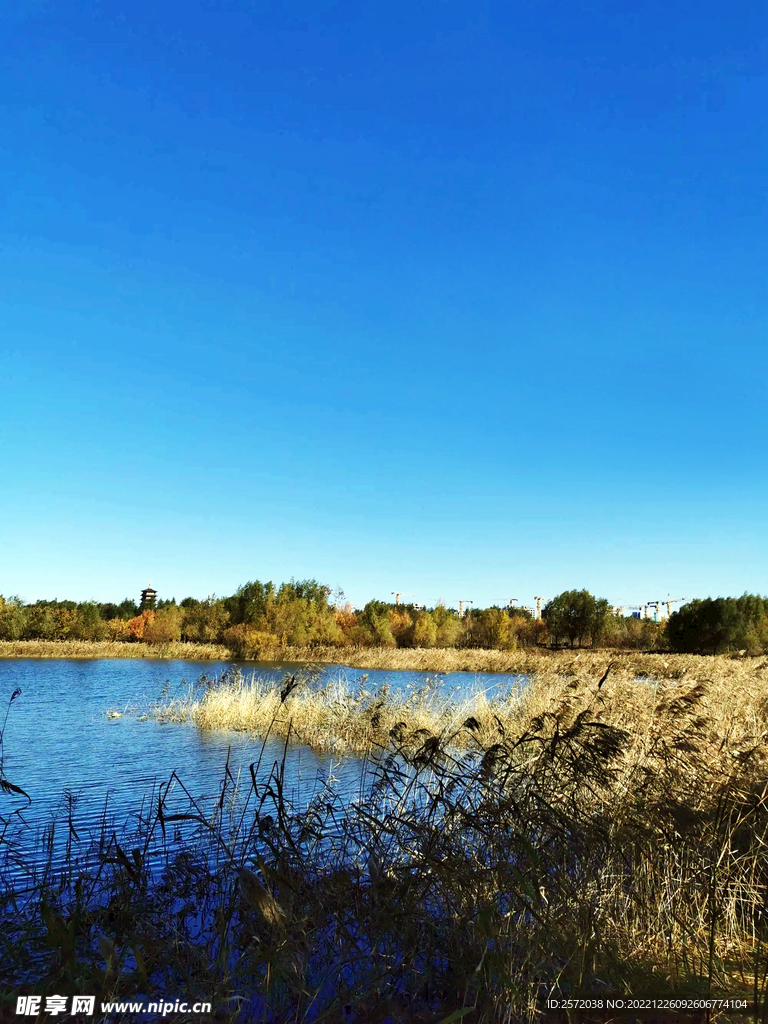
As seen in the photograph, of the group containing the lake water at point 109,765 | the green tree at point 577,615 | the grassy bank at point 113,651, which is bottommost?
the grassy bank at point 113,651

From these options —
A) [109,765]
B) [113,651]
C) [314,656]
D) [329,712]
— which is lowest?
[113,651]

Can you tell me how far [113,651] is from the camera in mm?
43562

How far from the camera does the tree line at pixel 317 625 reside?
49469 mm

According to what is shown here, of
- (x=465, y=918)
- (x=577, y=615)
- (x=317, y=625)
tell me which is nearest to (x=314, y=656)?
(x=317, y=625)

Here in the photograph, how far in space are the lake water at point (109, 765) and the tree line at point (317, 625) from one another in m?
29.0

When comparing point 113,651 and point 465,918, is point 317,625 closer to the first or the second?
point 113,651

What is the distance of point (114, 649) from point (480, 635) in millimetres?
31615

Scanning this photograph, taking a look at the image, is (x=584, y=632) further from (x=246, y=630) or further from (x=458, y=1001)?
(x=458, y=1001)

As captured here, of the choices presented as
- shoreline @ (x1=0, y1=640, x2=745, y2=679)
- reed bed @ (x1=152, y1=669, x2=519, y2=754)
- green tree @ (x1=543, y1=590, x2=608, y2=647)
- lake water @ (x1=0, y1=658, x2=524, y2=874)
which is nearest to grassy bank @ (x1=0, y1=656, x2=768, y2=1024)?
lake water @ (x1=0, y1=658, x2=524, y2=874)

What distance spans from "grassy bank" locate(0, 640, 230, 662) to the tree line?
193 cm

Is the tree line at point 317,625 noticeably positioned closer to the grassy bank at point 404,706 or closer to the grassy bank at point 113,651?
the grassy bank at point 113,651

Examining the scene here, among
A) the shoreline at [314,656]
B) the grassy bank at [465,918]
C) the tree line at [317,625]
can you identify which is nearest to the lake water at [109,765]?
the grassy bank at [465,918]

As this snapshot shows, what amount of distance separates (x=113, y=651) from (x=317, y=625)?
13848 millimetres

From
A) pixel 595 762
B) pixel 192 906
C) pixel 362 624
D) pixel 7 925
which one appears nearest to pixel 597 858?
pixel 595 762
